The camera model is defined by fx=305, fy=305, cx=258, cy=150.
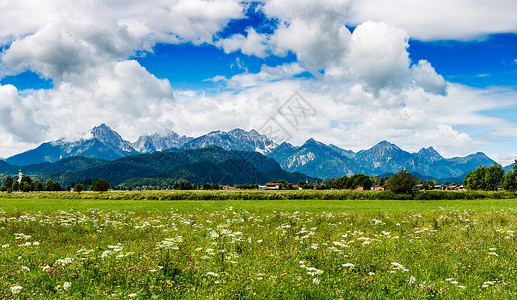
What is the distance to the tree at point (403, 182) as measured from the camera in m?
67.1

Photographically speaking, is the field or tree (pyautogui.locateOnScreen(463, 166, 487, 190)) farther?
tree (pyautogui.locateOnScreen(463, 166, 487, 190))

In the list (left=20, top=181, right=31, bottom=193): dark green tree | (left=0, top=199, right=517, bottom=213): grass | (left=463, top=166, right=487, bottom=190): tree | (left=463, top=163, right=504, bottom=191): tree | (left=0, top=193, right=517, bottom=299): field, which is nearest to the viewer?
(left=0, top=193, right=517, bottom=299): field

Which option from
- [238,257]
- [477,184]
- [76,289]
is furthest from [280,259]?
[477,184]

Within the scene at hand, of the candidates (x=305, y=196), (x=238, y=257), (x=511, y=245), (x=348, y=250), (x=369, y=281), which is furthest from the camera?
(x=305, y=196)

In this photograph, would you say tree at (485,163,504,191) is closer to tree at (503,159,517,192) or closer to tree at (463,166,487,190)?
tree at (463,166,487,190)

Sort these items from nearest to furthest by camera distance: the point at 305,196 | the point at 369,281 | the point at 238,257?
1. the point at 369,281
2. the point at 238,257
3. the point at 305,196

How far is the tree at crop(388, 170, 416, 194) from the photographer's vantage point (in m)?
67.1

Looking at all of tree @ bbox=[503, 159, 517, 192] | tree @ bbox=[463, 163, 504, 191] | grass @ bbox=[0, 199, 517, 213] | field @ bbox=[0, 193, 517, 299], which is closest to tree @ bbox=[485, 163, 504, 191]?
tree @ bbox=[463, 163, 504, 191]

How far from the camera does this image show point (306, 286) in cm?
794

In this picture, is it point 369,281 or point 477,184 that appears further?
point 477,184

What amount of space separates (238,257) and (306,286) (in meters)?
2.83

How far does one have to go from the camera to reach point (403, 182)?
220 ft

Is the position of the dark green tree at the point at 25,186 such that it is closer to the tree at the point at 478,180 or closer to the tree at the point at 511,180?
the tree at the point at 478,180

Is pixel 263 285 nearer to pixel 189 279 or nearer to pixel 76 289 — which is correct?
pixel 189 279
